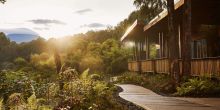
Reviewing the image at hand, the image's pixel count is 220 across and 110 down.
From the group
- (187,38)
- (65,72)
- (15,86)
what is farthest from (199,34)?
(65,72)

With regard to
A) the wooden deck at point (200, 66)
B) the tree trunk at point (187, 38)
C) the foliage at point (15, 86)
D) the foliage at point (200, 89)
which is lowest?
the foliage at point (200, 89)

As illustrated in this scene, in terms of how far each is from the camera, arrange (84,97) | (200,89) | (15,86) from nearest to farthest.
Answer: (84,97) < (15,86) < (200,89)

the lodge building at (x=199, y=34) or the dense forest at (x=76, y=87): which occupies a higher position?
the lodge building at (x=199, y=34)

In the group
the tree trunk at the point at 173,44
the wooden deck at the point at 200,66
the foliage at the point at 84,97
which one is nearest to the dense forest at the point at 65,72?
the foliage at the point at 84,97

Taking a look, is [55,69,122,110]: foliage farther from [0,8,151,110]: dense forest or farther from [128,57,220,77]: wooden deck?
[128,57,220,77]: wooden deck

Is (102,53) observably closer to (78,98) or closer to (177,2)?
(177,2)

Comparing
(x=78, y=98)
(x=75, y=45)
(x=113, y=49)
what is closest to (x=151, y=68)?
(x=78, y=98)

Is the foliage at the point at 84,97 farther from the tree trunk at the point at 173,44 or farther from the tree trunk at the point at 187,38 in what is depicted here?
the tree trunk at the point at 187,38

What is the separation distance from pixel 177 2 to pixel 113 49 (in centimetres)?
3592

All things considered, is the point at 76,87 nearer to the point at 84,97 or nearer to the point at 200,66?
the point at 84,97

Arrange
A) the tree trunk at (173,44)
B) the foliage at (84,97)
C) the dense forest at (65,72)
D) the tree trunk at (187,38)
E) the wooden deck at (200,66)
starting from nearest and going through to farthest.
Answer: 1. the foliage at (84,97)
2. the dense forest at (65,72)
3. the wooden deck at (200,66)
4. the tree trunk at (187,38)
5. the tree trunk at (173,44)

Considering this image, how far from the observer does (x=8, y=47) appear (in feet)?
340

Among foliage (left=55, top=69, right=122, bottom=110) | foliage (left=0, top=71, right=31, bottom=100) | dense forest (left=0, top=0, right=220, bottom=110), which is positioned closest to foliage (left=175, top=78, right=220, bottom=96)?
dense forest (left=0, top=0, right=220, bottom=110)

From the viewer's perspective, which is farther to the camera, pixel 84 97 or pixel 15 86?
pixel 15 86
